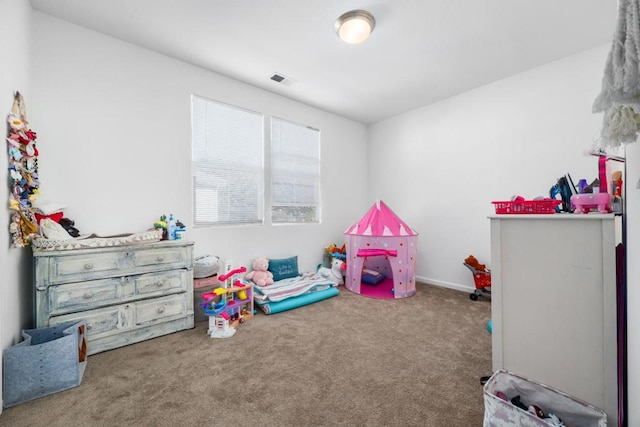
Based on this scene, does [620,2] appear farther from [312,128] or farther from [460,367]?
Answer: [312,128]

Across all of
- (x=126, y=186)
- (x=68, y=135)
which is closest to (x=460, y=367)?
A: (x=126, y=186)

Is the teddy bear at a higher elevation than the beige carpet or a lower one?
higher

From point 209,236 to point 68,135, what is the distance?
148 cm

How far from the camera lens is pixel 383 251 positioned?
3238 mm

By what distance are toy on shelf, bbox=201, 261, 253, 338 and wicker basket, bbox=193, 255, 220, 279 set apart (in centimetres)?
13

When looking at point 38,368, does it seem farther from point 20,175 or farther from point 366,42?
point 366,42

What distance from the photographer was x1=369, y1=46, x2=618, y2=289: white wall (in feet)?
8.62

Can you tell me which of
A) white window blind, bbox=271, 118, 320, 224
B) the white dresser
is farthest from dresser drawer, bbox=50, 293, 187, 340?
white window blind, bbox=271, 118, 320, 224

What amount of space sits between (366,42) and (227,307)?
2808 mm

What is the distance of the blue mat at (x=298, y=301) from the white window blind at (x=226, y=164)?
110 centimetres

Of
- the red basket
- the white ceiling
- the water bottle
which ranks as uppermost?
the white ceiling

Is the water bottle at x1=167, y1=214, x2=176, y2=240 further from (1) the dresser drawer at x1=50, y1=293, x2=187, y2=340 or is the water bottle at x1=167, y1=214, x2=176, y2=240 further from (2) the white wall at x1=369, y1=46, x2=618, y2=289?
(2) the white wall at x1=369, y1=46, x2=618, y2=289

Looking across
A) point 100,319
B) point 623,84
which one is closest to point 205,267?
point 100,319

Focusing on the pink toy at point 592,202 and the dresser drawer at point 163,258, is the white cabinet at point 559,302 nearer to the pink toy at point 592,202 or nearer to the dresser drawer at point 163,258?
the pink toy at point 592,202
